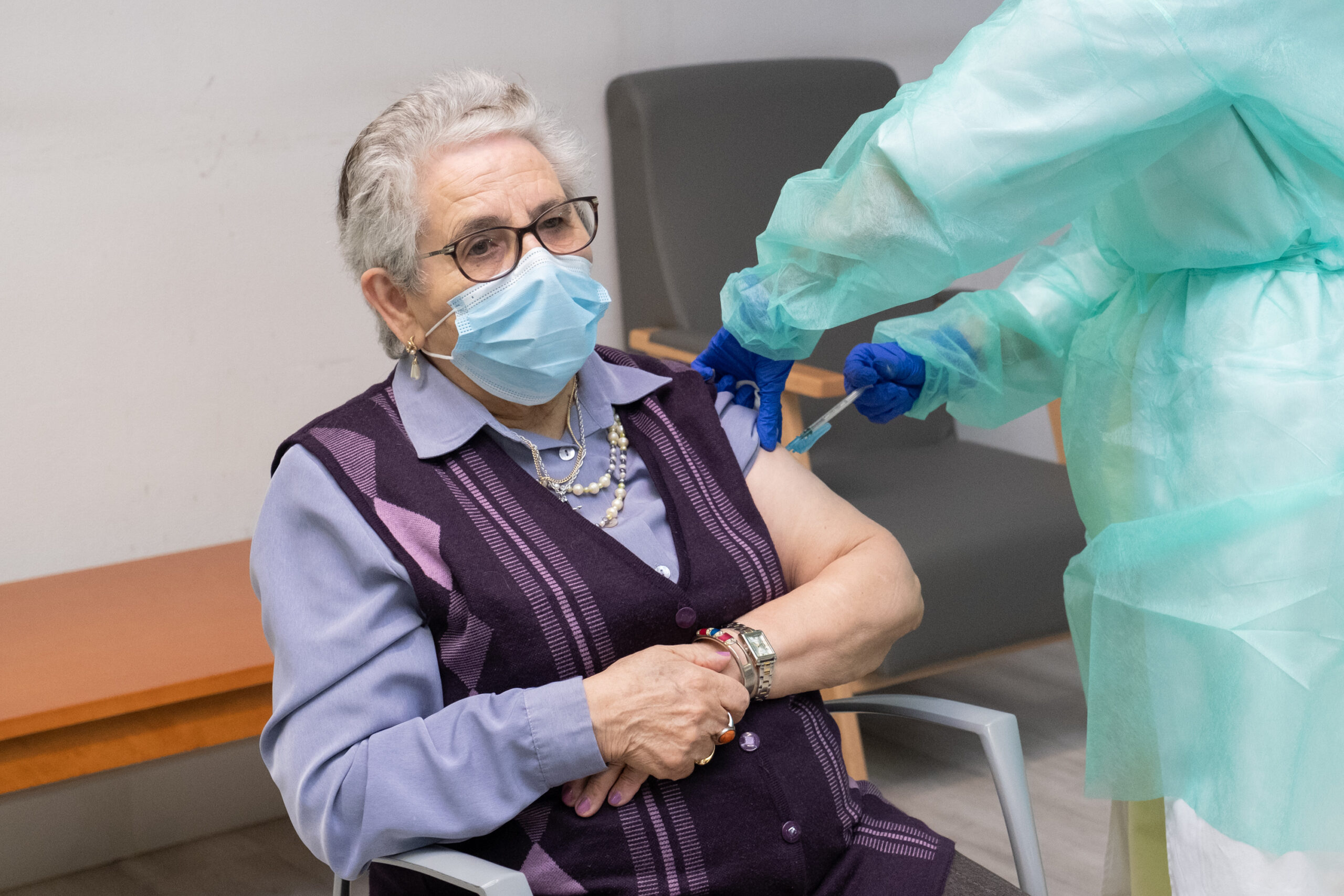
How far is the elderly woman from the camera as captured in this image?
48.9 inches

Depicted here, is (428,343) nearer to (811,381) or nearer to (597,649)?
(597,649)

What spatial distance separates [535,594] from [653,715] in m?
0.17

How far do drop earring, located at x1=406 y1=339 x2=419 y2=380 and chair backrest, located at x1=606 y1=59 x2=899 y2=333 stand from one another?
148cm

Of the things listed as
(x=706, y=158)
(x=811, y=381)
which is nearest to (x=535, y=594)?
(x=811, y=381)

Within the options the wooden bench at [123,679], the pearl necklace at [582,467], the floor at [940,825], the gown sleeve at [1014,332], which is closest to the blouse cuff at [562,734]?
the pearl necklace at [582,467]

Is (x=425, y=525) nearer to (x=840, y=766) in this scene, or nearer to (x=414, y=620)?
(x=414, y=620)

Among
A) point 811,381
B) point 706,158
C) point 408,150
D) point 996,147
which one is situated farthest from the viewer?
point 706,158

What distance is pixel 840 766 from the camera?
1.44 metres

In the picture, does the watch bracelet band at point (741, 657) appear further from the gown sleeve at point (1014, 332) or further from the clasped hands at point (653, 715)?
the gown sleeve at point (1014, 332)

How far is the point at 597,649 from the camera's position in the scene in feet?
4.36

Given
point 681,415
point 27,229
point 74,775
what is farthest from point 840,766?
point 27,229

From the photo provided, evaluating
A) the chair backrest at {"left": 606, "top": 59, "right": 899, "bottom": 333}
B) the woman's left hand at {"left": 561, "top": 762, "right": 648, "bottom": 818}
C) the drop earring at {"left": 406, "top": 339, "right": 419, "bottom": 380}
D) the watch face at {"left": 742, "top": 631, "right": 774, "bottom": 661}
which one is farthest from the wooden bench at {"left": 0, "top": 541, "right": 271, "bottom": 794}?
the chair backrest at {"left": 606, "top": 59, "right": 899, "bottom": 333}

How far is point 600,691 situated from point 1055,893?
1.32 metres

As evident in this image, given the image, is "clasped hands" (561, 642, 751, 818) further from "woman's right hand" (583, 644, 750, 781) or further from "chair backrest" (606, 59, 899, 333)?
"chair backrest" (606, 59, 899, 333)
